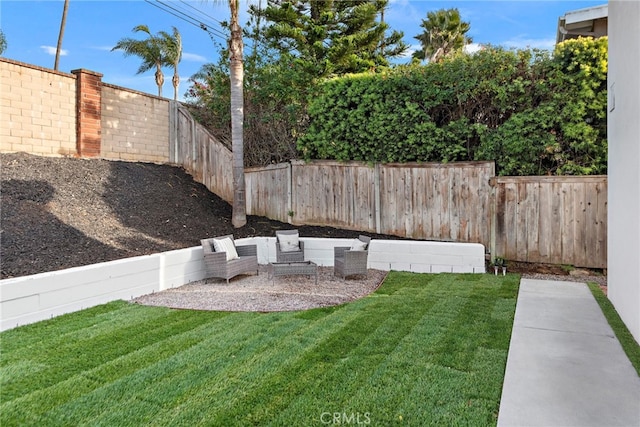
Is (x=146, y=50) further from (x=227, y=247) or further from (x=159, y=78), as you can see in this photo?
(x=227, y=247)

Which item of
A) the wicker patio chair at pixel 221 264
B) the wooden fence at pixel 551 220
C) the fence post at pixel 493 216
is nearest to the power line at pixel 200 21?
the wicker patio chair at pixel 221 264

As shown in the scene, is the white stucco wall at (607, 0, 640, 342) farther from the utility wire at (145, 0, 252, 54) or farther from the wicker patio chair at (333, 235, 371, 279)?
the utility wire at (145, 0, 252, 54)

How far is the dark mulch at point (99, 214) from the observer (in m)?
5.81

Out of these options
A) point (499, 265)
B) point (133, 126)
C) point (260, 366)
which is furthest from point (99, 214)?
point (499, 265)

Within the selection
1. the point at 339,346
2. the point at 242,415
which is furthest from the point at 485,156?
the point at 242,415

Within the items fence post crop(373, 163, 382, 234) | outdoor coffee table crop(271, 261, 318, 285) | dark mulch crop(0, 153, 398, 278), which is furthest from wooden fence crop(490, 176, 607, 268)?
outdoor coffee table crop(271, 261, 318, 285)

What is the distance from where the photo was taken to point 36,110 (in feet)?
26.9

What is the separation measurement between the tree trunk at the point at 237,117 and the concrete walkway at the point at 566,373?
5859 mm

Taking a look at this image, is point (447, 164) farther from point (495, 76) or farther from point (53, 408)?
point (53, 408)

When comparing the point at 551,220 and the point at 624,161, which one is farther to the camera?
the point at 551,220

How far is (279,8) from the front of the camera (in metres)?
14.8

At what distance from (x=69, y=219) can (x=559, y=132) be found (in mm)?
8201

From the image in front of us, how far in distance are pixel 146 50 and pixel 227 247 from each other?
1758 centimetres

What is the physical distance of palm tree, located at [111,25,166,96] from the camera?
19.4 m
